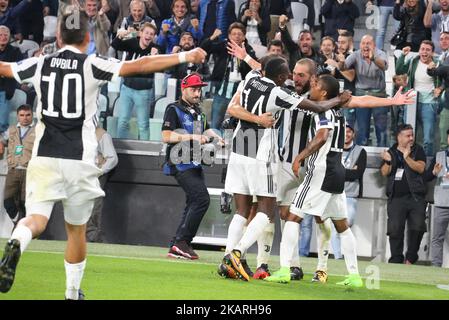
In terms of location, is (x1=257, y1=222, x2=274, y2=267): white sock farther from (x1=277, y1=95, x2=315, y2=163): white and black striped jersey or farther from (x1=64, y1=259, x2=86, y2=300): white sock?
(x1=64, y1=259, x2=86, y2=300): white sock

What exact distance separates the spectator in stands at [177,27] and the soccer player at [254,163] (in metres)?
6.86

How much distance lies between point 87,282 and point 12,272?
249 cm

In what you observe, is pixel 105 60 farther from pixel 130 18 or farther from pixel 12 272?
pixel 130 18

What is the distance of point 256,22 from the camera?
59.5ft

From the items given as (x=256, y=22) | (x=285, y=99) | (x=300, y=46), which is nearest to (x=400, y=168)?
(x=300, y=46)

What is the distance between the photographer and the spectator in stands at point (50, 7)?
65.7 feet

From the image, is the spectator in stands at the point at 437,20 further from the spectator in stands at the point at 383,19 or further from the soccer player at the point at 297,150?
the soccer player at the point at 297,150

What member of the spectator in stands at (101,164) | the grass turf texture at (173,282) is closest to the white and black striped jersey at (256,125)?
the grass turf texture at (173,282)

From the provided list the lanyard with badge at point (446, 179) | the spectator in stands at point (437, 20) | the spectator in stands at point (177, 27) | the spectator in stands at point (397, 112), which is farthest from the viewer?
the spectator in stands at point (177, 27)

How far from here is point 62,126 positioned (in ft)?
27.9

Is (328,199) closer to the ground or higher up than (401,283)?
higher up

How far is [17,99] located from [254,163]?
764 centimetres

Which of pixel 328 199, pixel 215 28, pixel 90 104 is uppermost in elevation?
pixel 215 28

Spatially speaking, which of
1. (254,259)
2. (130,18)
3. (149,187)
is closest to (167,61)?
(254,259)
